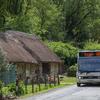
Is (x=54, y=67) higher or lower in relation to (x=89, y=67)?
lower

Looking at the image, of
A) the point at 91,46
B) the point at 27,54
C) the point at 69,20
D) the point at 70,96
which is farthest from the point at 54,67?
the point at 70,96

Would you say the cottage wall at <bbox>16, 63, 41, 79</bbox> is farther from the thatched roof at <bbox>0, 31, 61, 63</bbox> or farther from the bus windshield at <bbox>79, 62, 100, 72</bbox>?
the bus windshield at <bbox>79, 62, 100, 72</bbox>

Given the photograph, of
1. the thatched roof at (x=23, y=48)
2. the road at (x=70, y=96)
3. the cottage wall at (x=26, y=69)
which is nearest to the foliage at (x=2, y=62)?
the road at (x=70, y=96)

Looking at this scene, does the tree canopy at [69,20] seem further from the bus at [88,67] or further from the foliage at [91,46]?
the bus at [88,67]

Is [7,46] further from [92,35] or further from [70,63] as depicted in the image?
[92,35]

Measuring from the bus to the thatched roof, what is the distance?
7.94 m

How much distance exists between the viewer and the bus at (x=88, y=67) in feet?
125

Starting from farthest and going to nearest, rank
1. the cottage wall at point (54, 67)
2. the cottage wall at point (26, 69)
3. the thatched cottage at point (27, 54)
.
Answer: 1. the cottage wall at point (54, 67)
2. the cottage wall at point (26, 69)
3. the thatched cottage at point (27, 54)

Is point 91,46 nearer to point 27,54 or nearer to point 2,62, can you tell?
point 27,54

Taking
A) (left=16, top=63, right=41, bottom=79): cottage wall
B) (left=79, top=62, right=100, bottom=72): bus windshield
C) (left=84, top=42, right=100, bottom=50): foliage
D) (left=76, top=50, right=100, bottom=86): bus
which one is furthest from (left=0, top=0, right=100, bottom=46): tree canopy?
(left=79, top=62, right=100, bottom=72): bus windshield

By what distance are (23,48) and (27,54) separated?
246cm

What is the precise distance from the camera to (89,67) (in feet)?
126

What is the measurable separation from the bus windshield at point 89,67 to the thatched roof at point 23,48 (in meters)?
8.04

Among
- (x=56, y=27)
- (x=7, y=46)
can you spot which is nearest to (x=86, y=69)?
(x=7, y=46)
